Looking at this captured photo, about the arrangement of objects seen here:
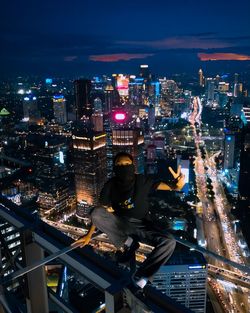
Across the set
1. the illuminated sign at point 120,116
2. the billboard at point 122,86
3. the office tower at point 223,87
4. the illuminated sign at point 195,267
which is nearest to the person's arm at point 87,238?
the illuminated sign at point 195,267

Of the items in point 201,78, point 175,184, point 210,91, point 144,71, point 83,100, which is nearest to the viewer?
point 175,184

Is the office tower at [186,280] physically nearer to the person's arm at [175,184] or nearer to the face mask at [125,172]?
the person's arm at [175,184]

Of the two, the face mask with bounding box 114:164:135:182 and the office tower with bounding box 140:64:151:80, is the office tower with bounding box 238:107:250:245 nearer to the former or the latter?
the face mask with bounding box 114:164:135:182

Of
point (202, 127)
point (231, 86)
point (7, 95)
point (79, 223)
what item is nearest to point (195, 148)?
point (202, 127)

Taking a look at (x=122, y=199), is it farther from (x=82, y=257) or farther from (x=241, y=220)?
(x=241, y=220)

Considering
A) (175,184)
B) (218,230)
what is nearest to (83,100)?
(218,230)

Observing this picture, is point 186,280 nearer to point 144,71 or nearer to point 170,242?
point 170,242
